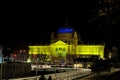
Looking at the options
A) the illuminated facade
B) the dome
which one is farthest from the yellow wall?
the dome

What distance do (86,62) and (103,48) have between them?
52.5 meters

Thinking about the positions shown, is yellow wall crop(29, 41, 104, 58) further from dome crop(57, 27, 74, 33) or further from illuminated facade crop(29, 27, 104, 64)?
dome crop(57, 27, 74, 33)

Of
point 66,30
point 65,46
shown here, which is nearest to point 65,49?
point 65,46

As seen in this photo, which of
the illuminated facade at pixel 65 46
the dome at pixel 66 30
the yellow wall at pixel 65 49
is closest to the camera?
the yellow wall at pixel 65 49

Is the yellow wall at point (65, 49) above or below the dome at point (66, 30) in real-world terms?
below

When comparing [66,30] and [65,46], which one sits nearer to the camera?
[65,46]

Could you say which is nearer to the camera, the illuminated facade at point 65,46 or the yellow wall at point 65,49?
the yellow wall at point 65,49

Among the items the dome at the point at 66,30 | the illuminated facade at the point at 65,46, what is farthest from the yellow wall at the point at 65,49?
the dome at the point at 66,30

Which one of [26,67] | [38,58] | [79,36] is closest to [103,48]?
[79,36]

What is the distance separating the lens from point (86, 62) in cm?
6309

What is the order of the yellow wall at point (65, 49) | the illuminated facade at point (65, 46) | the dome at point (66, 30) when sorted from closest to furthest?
the yellow wall at point (65, 49), the illuminated facade at point (65, 46), the dome at point (66, 30)

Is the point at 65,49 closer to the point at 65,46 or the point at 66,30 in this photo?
the point at 65,46

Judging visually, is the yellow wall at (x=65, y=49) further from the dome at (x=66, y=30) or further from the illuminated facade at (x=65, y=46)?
the dome at (x=66, y=30)

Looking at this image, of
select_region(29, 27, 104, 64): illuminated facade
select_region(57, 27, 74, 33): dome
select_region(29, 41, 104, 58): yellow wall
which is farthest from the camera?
select_region(57, 27, 74, 33): dome
